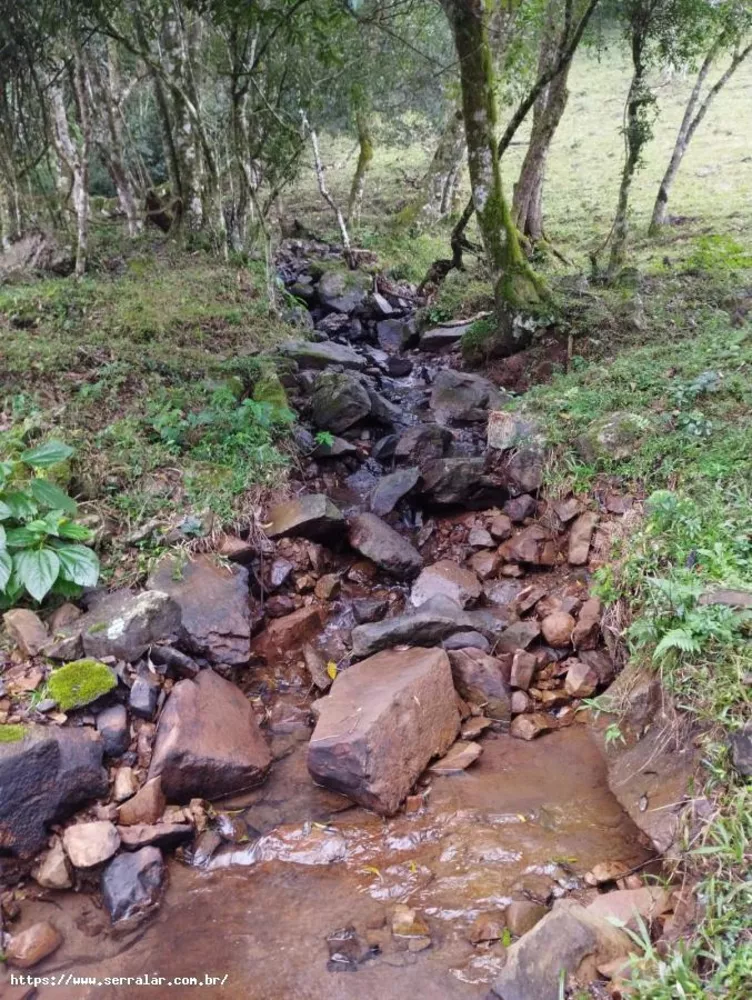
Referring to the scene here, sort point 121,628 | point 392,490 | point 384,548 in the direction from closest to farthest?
point 121,628
point 384,548
point 392,490

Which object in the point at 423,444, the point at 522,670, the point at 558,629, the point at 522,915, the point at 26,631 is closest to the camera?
the point at 522,915

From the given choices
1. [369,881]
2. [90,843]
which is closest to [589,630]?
[369,881]

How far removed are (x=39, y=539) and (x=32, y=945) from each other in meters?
2.17

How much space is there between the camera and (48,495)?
167 inches

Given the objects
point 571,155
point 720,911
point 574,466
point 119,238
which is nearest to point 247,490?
point 574,466

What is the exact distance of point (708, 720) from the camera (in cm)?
297

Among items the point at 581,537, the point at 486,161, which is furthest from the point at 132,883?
the point at 486,161

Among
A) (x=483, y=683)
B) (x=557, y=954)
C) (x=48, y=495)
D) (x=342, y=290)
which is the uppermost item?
(x=342, y=290)

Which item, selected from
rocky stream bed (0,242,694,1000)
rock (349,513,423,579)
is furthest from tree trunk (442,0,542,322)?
rock (349,513,423,579)

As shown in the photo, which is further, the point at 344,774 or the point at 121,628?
the point at 121,628

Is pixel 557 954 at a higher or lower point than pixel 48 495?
lower

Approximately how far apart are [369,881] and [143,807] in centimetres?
122

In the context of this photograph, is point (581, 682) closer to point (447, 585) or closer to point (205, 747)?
point (447, 585)

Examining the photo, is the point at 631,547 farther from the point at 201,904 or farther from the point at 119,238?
the point at 119,238
